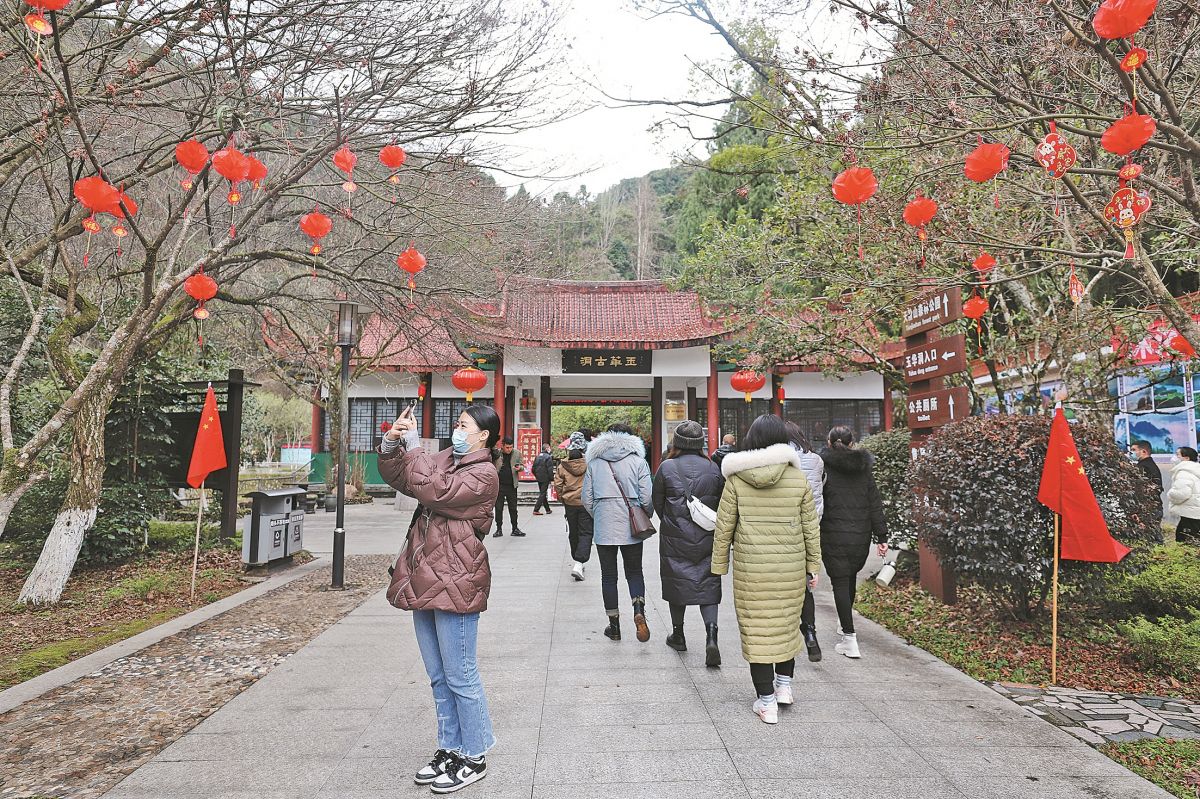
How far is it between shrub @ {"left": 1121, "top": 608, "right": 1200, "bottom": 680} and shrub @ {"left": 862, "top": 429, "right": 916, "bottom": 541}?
6.83ft

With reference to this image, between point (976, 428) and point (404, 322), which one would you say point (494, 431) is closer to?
point (976, 428)

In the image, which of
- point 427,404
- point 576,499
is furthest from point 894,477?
point 427,404

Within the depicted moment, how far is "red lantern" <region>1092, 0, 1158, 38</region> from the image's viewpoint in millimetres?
2936

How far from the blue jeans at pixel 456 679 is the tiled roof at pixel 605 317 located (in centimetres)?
1198

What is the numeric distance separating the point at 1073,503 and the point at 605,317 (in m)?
14.5

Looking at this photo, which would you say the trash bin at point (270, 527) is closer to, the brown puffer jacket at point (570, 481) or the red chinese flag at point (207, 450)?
the red chinese flag at point (207, 450)

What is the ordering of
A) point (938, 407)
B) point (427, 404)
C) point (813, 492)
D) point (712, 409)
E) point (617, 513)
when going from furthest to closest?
point (427, 404) → point (712, 409) → point (938, 407) → point (617, 513) → point (813, 492)

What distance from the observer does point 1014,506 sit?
467cm

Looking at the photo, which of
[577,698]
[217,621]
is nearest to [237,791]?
[577,698]

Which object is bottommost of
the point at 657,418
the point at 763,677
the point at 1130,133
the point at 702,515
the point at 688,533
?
the point at 763,677

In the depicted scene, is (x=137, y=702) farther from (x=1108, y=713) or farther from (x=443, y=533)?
(x=1108, y=713)

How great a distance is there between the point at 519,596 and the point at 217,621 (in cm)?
268

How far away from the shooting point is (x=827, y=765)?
301cm

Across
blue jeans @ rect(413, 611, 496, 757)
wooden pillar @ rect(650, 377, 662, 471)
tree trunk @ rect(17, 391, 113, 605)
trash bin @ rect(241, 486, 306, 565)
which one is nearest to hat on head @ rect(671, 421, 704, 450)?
blue jeans @ rect(413, 611, 496, 757)
